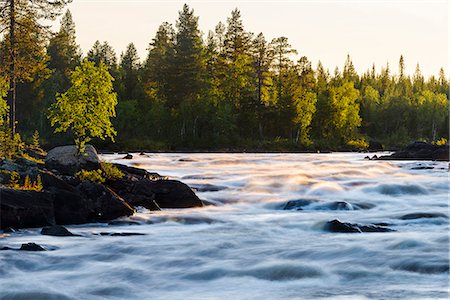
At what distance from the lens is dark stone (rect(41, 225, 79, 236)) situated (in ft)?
51.9

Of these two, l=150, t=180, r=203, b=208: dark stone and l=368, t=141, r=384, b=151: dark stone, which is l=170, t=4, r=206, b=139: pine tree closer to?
l=368, t=141, r=384, b=151: dark stone

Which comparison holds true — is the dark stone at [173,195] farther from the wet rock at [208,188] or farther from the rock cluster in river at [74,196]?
the wet rock at [208,188]

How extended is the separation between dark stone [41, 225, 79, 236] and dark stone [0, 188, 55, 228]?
78 cm

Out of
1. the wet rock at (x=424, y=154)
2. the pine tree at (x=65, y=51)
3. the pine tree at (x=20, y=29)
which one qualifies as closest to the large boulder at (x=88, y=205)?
the pine tree at (x=20, y=29)

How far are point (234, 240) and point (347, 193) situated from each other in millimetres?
11517

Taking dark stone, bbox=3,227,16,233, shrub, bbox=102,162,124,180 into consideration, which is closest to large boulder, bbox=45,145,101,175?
shrub, bbox=102,162,124,180

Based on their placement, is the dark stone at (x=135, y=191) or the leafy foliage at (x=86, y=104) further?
the leafy foliage at (x=86, y=104)

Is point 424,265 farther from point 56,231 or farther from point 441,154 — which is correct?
point 441,154

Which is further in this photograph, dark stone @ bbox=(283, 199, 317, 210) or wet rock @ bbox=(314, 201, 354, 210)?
dark stone @ bbox=(283, 199, 317, 210)

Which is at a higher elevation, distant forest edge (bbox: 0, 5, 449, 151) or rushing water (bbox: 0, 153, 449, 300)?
distant forest edge (bbox: 0, 5, 449, 151)

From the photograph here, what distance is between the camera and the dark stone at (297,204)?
22062mm

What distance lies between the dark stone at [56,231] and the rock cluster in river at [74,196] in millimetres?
825

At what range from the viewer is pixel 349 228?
1656cm

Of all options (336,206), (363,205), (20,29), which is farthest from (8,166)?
(20,29)
